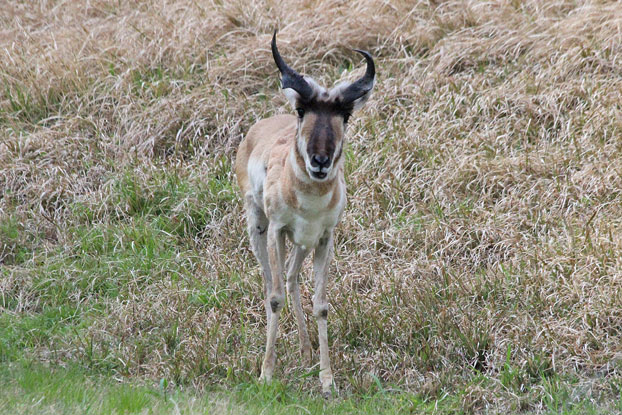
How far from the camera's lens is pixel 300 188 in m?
6.75

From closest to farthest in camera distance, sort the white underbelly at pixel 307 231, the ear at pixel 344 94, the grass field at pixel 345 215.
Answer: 1. the ear at pixel 344 94
2. the white underbelly at pixel 307 231
3. the grass field at pixel 345 215

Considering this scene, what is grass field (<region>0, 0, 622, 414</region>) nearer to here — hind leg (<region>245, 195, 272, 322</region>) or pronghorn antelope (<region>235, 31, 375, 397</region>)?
pronghorn antelope (<region>235, 31, 375, 397</region>)

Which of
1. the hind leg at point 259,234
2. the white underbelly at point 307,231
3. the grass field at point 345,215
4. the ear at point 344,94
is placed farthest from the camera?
the hind leg at point 259,234

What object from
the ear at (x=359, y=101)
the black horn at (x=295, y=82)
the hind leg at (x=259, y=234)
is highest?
the black horn at (x=295, y=82)

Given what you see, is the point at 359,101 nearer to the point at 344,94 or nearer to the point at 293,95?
the point at 344,94

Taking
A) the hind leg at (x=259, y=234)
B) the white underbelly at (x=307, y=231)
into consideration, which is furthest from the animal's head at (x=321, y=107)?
the hind leg at (x=259, y=234)

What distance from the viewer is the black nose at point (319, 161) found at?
6.27 m

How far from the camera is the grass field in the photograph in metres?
7.05

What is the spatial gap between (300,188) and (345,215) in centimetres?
285

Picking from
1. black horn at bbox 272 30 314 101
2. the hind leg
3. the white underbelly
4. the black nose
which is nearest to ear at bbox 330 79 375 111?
black horn at bbox 272 30 314 101

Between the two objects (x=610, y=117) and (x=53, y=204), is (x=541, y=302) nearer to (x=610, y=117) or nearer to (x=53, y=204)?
(x=610, y=117)

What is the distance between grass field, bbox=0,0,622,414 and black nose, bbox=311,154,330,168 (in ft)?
5.69

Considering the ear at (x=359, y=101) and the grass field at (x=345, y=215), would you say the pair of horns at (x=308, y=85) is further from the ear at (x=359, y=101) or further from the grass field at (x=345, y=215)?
the grass field at (x=345, y=215)

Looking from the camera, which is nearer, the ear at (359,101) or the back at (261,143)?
the ear at (359,101)
